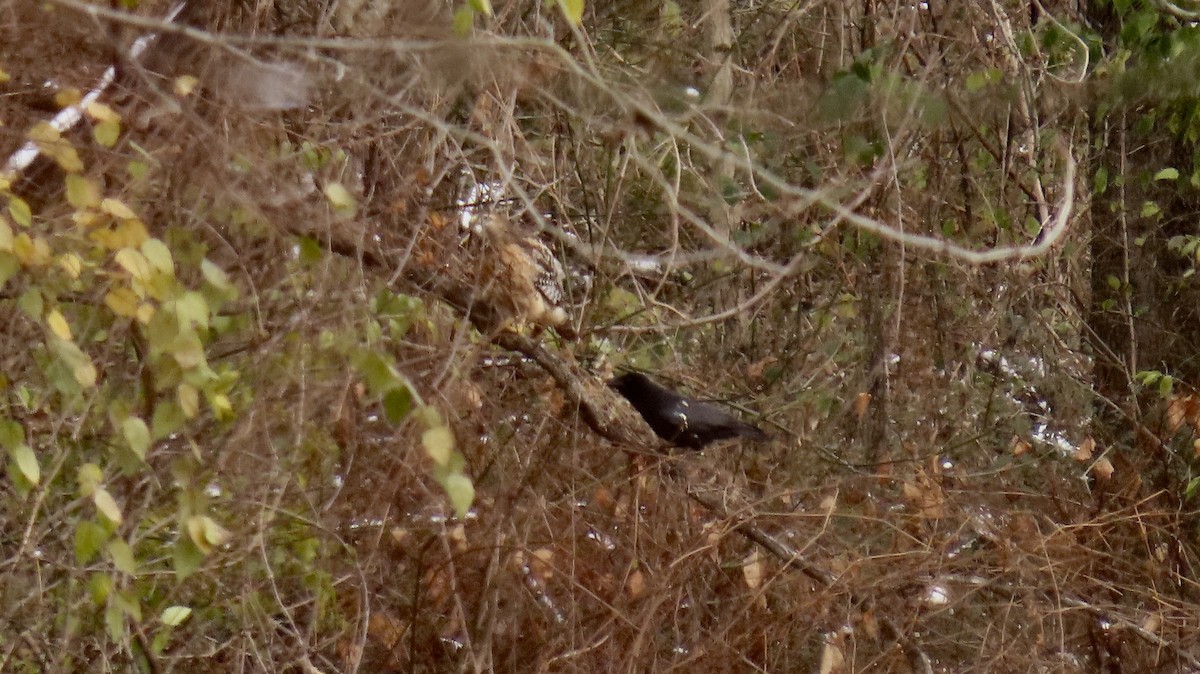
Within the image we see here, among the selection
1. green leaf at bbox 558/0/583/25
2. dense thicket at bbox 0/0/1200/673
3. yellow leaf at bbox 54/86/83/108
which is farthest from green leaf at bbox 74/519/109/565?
green leaf at bbox 558/0/583/25

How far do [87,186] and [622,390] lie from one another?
2756mm

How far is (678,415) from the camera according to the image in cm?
496

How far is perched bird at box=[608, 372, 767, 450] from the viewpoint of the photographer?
4922 mm

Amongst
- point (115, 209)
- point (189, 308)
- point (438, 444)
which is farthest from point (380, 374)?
point (115, 209)

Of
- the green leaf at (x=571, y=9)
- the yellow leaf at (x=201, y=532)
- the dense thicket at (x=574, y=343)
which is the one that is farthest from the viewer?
the dense thicket at (x=574, y=343)

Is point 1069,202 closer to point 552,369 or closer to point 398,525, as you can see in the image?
point 552,369

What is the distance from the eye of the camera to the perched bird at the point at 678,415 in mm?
4922

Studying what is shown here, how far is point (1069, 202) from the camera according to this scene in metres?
3.87

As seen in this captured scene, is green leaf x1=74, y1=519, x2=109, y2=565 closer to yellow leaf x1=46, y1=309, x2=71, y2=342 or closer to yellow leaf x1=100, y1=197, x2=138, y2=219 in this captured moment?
yellow leaf x1=46, y1=309, x2=71, y2=342

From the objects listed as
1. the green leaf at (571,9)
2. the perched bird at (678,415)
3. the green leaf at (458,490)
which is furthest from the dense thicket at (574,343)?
the green leaf at (571,9)

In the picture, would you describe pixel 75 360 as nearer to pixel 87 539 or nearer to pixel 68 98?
pixel 87 539

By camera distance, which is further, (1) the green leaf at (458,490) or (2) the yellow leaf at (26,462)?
(2) the yellow leaf at (26,462)

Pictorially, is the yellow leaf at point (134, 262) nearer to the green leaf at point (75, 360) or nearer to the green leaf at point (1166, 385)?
the green leaf at point (75, 360)

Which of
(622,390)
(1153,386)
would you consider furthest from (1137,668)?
(622,390)
